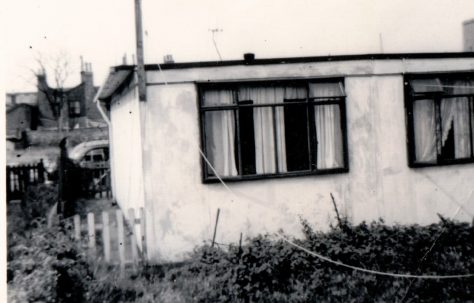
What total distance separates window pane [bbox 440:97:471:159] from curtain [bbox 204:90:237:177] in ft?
14.5

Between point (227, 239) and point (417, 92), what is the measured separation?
4.72m

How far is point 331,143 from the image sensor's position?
8.21 metres

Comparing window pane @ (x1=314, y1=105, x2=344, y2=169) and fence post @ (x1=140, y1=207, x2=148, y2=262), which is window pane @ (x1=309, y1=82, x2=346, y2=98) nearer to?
window pane @ (x1=314, y1=105, x2=344, y2=169)

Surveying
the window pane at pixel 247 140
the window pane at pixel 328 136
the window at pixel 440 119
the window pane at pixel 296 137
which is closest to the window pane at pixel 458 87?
the window at pixel 440 119

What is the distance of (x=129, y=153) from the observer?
9.93 meters

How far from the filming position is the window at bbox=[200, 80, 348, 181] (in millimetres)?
7730

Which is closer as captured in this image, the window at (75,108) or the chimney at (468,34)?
the chimney at (468,34)

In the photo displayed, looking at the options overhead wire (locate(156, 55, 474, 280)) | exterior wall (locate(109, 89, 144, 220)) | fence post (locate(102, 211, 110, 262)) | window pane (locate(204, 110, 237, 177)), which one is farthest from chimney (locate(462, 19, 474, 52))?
fence post (locate(102, 211, 110, 262))

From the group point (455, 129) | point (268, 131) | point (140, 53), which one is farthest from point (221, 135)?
point (455, 129)

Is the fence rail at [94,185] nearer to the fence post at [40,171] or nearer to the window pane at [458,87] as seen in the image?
the fence post at [40,171]

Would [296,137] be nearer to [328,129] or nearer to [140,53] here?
[328,129]

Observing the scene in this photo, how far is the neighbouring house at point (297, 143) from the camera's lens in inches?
295

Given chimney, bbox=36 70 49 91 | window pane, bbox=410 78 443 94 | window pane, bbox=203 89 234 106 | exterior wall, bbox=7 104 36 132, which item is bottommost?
window pane, bbox=203 89 234 106

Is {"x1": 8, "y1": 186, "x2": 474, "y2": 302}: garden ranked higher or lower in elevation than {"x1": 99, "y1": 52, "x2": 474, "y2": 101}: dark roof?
lower
